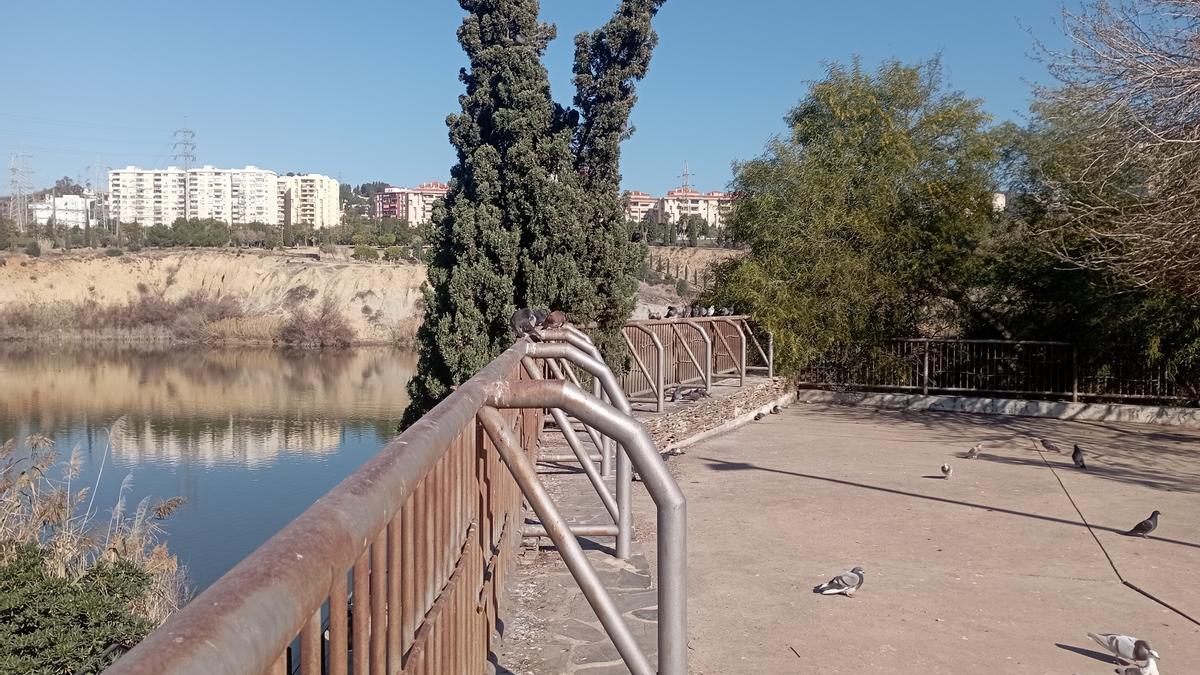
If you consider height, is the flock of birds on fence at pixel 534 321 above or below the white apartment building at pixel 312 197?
below

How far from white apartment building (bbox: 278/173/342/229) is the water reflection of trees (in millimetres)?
102728

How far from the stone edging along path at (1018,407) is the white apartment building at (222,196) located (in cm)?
14796

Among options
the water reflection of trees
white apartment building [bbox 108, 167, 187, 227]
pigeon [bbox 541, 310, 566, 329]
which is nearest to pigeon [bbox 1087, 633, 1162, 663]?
pigeon [bbox 541, 310, 566, 329]

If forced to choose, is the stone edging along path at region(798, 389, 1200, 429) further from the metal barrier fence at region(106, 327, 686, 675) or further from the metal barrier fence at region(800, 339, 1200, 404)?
the metal barrier fence at region(106, 327, 686, 675)

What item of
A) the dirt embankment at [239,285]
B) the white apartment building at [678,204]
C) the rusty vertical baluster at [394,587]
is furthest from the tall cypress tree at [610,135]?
the white apartment building at [678,204]

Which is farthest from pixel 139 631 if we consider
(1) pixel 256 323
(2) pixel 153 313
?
(2) pixel 153 313

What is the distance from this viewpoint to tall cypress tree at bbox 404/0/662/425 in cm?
1409

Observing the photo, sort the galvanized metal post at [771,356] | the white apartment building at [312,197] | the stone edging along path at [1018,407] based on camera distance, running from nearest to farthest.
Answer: the stone edging along path at [1018,407]
the galvanized metal post at [771,356]
the white apartment building at [312,197]

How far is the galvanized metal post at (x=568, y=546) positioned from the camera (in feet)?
8.70

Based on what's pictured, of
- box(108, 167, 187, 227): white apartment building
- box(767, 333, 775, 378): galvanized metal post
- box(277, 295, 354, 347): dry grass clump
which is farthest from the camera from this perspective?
box(108, 167, 187, 227): white apartment building

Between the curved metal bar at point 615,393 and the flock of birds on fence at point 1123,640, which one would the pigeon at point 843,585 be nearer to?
the flock of birds on fence at point 1123,640

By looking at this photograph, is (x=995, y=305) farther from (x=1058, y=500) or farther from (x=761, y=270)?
(x=1058, y=500)

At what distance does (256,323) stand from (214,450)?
1749 inches

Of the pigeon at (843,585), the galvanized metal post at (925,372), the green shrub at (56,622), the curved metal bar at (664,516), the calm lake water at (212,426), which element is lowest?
the calm lake water at (212,426)
